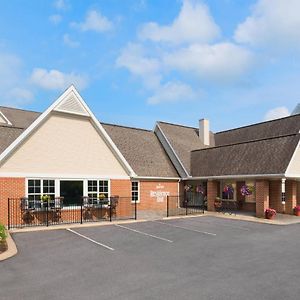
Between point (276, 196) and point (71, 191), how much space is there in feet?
48.2

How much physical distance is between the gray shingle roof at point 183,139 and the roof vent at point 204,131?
451 mm

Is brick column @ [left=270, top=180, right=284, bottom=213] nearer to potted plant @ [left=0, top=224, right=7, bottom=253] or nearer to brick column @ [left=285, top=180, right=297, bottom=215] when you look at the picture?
brick column @ [left=285, top=180, right=297, bottom=215]

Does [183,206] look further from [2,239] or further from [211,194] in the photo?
[2,239]

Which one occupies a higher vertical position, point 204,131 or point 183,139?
point 204,131

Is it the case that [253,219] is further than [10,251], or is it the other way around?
[253,219]

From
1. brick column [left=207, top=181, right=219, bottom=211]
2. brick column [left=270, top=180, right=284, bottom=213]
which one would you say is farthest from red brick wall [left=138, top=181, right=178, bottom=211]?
brick column [left=270, top=180, right=284, bottom=213]

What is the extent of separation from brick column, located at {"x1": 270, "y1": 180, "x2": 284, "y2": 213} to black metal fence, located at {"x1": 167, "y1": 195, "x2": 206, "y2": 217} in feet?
16.7

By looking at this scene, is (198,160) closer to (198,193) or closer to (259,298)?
(198,193)

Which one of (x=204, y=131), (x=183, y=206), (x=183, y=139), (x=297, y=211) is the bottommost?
(x=183, y=206)

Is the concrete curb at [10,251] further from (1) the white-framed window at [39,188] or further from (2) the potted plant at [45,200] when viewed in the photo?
(1) the white-framed window at [39,188]

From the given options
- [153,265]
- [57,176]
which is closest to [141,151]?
[57,176]

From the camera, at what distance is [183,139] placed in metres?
32.8

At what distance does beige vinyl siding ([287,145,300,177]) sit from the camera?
21189mm

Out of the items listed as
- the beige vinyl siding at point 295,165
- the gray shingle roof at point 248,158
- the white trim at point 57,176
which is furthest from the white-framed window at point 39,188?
the beige vinyl siding at point 295,165
